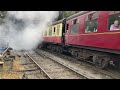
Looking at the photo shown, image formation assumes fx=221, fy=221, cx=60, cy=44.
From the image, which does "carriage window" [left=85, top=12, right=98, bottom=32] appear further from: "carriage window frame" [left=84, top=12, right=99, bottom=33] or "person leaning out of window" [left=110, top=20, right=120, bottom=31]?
"person leaning out of window" [left=110, top=20, right=120, bottom=31]

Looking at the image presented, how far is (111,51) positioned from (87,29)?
2.90 metres

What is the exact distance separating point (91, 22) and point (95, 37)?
104 cm

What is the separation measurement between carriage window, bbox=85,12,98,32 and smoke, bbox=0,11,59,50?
475 inches

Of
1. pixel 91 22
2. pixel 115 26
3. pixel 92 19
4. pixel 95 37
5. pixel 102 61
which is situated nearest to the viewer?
pixel 115 26

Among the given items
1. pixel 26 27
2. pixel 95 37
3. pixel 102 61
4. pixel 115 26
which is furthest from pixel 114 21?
pixel 26 27

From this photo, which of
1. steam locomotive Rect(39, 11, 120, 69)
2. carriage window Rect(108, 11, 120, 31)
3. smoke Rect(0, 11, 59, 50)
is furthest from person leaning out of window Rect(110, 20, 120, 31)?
smoke Rect(0, 11, 59, 50)

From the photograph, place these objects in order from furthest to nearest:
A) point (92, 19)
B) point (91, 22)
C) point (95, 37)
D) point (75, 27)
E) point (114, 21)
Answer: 1. point (75, 27)
2. point (91, 22)
3. point (92, 19)
4. point (95, 37)
5. point (114, 21)

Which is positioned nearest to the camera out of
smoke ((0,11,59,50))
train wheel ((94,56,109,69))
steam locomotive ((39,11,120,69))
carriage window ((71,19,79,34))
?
steam locomotive ((39,11,120,69))

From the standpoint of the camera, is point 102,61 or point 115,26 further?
point 102,61

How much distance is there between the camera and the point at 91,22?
36.5 ft

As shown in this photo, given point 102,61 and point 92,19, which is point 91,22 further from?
point 102,61

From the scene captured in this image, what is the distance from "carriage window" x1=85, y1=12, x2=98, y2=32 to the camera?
34.6 feet
